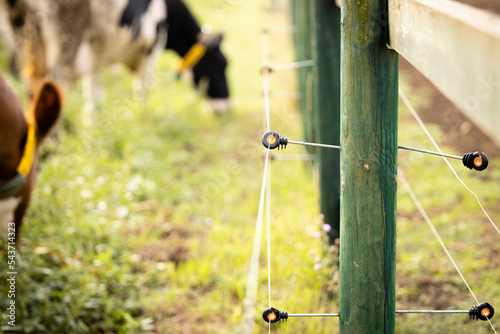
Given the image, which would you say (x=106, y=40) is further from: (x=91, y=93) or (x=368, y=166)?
(x=368, y=166)

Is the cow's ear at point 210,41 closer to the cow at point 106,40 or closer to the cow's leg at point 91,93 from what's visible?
the cow at point 106,40

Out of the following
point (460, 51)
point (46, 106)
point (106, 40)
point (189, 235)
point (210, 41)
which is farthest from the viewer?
point (210, 41)

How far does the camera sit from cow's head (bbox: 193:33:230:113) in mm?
5898

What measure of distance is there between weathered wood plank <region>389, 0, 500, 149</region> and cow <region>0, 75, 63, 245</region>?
163 centimetres

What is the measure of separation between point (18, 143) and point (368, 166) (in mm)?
1548

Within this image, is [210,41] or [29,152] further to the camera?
[210,41]

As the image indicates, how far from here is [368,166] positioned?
1.20 metres

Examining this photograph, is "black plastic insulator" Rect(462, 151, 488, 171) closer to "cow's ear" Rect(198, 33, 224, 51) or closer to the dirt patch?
the dirt patch

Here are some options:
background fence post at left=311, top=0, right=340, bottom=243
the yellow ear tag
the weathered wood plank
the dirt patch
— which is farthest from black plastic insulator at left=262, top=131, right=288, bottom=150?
the dirt patch

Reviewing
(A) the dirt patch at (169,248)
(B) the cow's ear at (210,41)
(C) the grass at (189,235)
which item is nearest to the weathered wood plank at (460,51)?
(C) the grass at (189,235)

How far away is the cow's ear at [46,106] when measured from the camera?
2281 millimetres

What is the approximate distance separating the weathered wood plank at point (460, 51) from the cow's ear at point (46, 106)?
1738 mm

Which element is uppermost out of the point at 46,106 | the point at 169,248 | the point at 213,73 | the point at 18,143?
the point at 213,73

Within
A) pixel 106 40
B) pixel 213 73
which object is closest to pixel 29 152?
pixel 106 40
